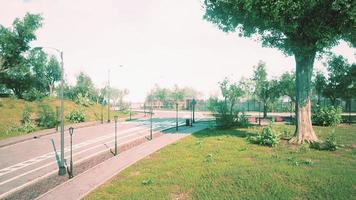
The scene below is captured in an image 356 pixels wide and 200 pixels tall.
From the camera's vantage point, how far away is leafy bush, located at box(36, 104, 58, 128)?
33.5 metres

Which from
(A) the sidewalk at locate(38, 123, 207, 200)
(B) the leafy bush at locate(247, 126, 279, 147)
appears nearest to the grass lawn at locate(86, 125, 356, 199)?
(A) the sidewalk at locate(38, 123, 207, 200)

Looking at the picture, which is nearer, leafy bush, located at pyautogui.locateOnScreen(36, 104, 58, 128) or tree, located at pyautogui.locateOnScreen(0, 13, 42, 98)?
leafy bush, located at pyautogui.locateOnScreen(36, 104, 58, 128)

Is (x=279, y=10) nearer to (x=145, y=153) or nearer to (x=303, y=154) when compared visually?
(x=303, y=154)

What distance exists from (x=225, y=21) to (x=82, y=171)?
14464 millimetres

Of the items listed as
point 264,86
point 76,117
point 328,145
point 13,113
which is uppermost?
point 264,86

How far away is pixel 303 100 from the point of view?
786 inches

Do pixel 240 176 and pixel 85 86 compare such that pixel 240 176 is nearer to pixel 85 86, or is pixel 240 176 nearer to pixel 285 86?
pixel 285 86

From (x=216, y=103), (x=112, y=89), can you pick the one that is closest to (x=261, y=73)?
(x=216, y=103)

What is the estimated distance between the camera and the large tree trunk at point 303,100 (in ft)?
64.6

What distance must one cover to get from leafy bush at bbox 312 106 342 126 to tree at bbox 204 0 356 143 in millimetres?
13613

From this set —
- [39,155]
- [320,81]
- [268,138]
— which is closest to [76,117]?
[39,155]

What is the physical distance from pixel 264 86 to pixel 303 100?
24.4 meters

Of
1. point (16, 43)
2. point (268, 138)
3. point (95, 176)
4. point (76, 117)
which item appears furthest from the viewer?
point (16, 43)

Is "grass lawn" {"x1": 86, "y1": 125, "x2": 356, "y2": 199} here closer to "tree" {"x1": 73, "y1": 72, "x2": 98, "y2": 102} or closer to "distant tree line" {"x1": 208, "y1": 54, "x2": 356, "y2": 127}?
"distant tree line" {"x1": 208, "y1": 54, "x2": 356, "y2": 127}
